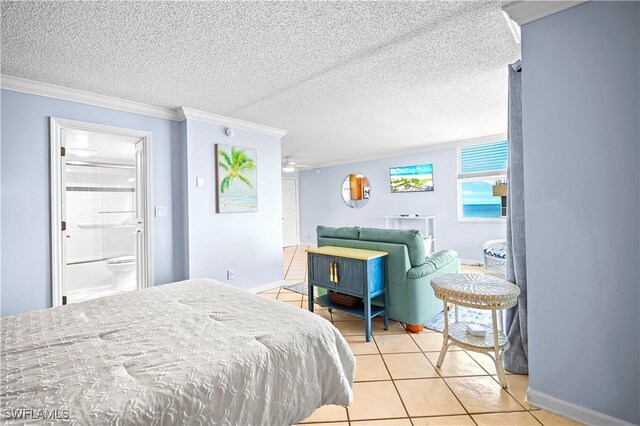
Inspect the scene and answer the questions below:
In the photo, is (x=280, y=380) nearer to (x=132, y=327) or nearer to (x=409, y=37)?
(x=132, y=327)

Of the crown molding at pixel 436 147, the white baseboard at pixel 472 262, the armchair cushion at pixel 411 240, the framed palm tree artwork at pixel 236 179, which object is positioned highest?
the crown molding at pixel 436 147

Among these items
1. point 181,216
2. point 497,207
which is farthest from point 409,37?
point 497,207

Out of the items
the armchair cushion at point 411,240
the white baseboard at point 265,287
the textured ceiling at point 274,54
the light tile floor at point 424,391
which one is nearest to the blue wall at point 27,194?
the textured ceiling at point 274,54

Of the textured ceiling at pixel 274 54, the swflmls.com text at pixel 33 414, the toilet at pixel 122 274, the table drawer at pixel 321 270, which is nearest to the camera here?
the swflmls.com text at pixel 33 414

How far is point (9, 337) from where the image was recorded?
124 centimetres

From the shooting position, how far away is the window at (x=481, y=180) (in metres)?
4.93

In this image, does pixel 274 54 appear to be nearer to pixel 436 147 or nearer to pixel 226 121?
pixel 226 121

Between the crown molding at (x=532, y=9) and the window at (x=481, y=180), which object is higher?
the crown molding at (x=532, y=9)

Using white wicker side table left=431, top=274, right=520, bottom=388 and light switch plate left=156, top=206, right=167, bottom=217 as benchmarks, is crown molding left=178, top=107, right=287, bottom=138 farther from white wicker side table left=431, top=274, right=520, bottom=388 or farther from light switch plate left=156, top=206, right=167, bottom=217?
white wicker side table left=431, top=274, right=520, bottom=388

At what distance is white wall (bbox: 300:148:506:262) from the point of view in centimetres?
536

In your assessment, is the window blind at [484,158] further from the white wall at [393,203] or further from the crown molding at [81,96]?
the crown molding at [81,96]

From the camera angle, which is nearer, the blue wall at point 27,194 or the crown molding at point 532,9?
the crown molding at point 532,9

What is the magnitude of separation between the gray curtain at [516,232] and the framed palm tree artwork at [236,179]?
2917 mm

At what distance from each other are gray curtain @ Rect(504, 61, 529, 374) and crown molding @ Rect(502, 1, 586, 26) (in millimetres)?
384
